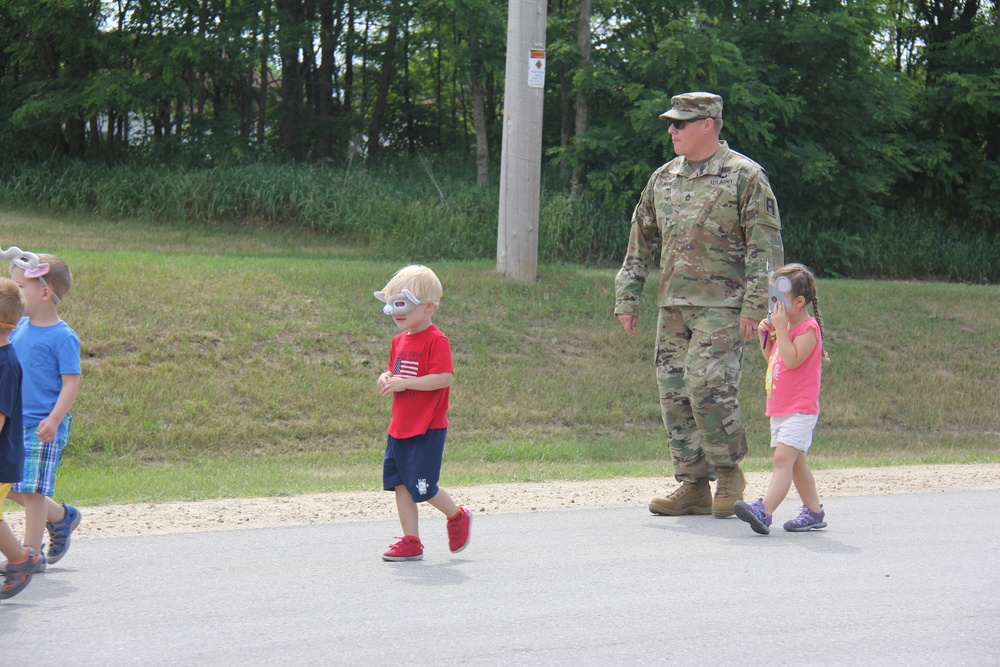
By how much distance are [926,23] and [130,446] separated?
2150cm

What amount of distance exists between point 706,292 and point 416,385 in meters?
2.10

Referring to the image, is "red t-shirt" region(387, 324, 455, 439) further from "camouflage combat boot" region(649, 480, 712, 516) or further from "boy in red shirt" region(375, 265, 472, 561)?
"camouflage combat boot" region(649, 480, 712, 516)

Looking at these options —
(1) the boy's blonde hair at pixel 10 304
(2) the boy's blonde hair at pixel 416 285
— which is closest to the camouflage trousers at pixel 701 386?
(2) the boy's blonde hair at pixel 416 285

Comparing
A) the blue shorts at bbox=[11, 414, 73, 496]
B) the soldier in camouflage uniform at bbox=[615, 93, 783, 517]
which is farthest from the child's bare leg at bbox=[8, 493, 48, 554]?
the soldier in camouflage uniform at bbox=[615, 93, 783, 517]

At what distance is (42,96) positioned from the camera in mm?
20516

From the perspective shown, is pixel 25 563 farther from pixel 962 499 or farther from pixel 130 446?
pixel 962 499

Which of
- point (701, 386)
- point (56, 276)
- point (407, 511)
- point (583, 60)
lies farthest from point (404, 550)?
point (583, 60)

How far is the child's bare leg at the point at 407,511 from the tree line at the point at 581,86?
13159mm

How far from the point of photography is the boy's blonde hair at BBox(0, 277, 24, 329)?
4.48 m

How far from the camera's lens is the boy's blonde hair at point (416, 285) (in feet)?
16.8

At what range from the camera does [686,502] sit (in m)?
6.61

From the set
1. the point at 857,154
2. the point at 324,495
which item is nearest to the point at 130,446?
the point at 324,495

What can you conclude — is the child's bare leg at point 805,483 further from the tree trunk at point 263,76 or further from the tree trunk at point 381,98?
the tree trunk at point 381,98

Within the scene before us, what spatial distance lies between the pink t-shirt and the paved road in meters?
0.71
